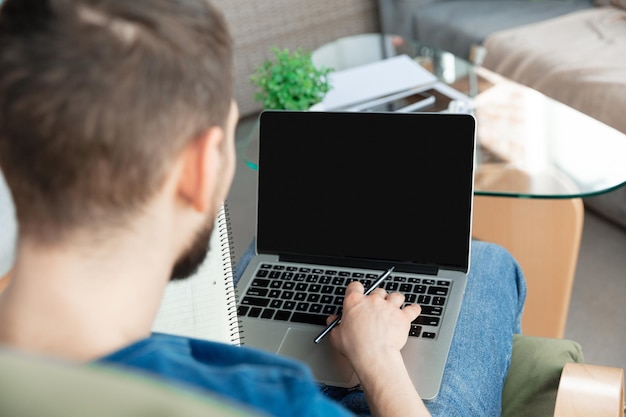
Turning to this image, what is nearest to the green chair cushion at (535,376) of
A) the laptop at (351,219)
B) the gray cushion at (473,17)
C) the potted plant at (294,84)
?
the laptop at (351,219)

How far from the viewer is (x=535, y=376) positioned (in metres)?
1.08

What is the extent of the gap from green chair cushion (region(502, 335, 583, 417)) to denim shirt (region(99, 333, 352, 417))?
0.55 meters

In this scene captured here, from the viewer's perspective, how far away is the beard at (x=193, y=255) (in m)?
0.70

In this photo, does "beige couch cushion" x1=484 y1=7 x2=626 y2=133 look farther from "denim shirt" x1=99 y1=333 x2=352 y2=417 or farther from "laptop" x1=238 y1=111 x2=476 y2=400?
"denim shirt" x1=99 y1=333 x2=352 y2=417

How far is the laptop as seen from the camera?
44.0 inches

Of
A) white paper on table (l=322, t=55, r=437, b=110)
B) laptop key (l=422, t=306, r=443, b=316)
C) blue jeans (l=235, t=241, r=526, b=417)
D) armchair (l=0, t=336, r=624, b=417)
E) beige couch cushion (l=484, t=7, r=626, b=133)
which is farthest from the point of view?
beige couch cushion (l=484, t=7, r=626, b=133)

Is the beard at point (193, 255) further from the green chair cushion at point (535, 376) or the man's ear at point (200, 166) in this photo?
the green chair cushion at point (535, 376)

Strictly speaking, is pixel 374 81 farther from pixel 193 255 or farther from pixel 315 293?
pixel 193 255

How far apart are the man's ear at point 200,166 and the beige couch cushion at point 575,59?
150 cm

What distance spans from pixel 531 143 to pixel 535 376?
2.30ft

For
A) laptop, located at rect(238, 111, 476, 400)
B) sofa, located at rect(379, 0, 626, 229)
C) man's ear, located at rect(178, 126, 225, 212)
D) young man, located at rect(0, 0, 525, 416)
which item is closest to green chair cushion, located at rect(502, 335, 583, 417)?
laptop, located at rect(238, 111, 476, 400)

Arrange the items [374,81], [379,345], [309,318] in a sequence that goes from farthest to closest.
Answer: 1. [374,81]
2. [309,318]
3. [379,345]

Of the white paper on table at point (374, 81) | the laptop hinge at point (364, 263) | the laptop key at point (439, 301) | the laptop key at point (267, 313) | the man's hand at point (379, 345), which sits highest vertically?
the white paper on table at point (374, 81)

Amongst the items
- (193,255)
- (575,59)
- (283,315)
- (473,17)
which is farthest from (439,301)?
(473,17)
